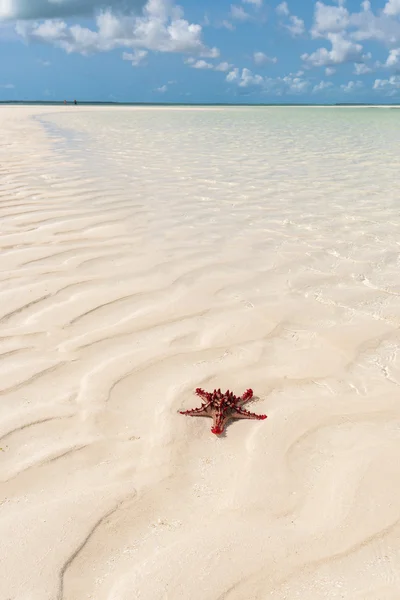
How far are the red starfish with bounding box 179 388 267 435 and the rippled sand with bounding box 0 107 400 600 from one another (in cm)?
5

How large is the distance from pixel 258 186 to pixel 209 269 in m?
3.88

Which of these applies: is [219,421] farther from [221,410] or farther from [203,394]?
[203,394]

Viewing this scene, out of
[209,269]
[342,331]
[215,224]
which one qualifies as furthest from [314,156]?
[342,331]

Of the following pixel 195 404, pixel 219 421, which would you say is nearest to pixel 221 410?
pixel 219 421

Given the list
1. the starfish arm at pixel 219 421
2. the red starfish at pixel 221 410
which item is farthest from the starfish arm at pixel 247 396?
the starfish arm at pixel 219 421

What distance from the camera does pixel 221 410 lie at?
231 cm

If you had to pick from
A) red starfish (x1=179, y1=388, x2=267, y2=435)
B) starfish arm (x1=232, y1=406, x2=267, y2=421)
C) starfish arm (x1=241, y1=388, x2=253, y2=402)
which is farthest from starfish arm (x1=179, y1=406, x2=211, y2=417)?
starfish arm (x1=241, y1=388, x2=253, y2=402)

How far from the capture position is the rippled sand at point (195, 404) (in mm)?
1651

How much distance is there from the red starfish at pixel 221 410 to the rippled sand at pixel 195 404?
0.16 ft

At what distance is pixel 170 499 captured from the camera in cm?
190

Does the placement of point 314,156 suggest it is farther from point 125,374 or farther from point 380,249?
point 125,374

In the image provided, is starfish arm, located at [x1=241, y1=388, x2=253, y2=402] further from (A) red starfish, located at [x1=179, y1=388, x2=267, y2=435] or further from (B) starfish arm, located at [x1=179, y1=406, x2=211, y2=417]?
(B) starfish arm, located at [x1=179, y1=406, x2=211, y2=417]

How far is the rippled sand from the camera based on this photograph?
1.65m

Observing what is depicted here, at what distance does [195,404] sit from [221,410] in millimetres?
184
